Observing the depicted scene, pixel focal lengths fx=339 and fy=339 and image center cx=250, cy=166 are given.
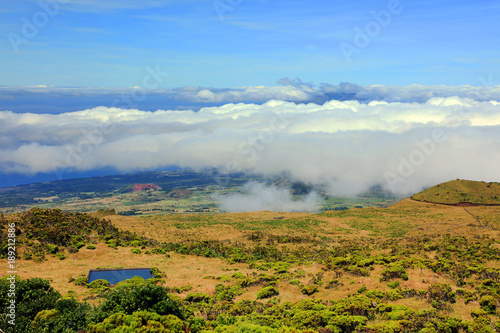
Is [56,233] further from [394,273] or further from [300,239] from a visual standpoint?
[394,273]

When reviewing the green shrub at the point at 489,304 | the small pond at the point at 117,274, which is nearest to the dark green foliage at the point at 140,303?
the small pond at the point at 117,274

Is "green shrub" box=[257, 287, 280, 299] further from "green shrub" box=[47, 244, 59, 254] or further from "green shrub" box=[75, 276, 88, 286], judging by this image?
"green shrub" box=[47, 244, 59, 254]

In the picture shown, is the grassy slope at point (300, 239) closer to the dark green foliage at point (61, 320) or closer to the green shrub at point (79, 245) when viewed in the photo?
the green shrub at point (79, 245)

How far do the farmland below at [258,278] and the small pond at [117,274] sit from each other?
1.03m

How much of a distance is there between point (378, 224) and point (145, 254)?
42.2 meters

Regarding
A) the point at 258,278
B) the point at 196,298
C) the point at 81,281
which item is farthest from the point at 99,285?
the point at 258,278

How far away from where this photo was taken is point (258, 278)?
3088 cm

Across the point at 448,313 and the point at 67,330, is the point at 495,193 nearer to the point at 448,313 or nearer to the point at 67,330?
the point at 448,313

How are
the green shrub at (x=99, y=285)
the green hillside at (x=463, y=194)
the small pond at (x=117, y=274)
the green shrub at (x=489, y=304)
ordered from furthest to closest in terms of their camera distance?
the green hillside at (x=463, y=194)
the small pond at (x=117, y=274)
the green shrub at (x=99, y=285)
the green shrub at (x=489, y=304)

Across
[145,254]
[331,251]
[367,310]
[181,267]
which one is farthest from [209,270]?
[367,310]

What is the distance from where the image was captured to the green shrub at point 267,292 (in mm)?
27125

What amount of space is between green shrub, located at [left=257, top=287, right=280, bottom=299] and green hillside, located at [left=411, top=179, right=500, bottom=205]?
69090 millimetres

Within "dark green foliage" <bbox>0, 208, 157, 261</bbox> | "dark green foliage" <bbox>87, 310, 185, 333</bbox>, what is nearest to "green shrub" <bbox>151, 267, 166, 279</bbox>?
"dark green foliage" <bbox>0, 208, 157, 261</bbox>

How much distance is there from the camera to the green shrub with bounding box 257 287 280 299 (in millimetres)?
27125
